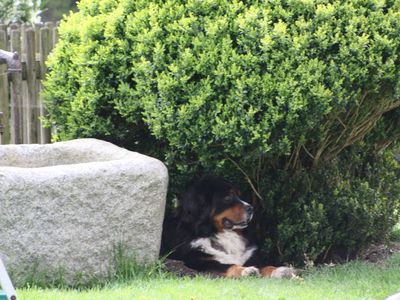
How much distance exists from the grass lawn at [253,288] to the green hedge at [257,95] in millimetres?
698

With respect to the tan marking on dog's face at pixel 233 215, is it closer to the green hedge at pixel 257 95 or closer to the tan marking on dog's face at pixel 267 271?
the green hedge at pixel 257 95

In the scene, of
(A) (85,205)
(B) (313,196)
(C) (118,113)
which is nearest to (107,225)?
(A) (85,205)

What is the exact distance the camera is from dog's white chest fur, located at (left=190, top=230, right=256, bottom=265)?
6.89 meters

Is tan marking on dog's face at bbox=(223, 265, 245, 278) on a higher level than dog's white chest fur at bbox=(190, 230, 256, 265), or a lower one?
→ lower

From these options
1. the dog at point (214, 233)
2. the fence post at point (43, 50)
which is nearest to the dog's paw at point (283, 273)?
the dog at point (214, 233)

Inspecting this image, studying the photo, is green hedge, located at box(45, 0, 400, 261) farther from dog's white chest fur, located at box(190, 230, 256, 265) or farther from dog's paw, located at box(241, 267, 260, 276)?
dog's paw, located at box(241, 267, 260, 276)

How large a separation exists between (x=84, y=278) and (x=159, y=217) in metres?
0.74

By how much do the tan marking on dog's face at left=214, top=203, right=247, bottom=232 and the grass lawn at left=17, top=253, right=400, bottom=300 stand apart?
0.59 m

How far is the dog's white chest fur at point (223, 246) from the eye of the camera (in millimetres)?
6895

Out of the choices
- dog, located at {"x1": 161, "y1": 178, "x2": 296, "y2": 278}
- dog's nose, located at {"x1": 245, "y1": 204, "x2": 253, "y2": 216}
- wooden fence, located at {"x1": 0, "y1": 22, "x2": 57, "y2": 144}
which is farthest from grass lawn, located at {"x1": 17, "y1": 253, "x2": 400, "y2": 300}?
wooden fence, located at {"x1": 0, "y1": 22, "x2": 57, "y2": 144}

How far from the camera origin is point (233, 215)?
677 cm

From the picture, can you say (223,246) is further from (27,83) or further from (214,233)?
(27,83)

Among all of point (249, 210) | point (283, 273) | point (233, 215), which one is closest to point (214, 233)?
point (233, 215)

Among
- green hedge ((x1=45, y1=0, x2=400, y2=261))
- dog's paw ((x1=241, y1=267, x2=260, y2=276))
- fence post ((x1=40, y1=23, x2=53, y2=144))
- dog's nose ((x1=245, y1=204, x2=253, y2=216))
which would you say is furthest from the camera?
fence post ((x1=40, y1=23, x2=53, y2=144))
